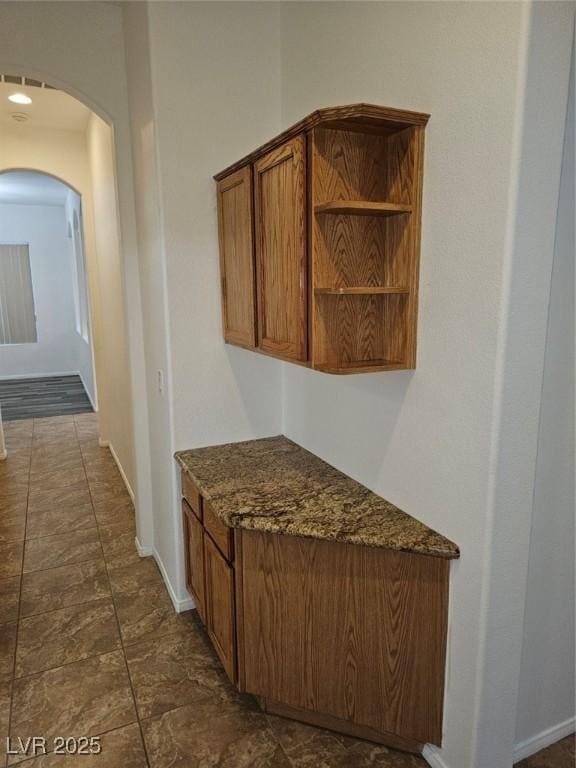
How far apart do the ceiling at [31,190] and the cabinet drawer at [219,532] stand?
16.7 ft

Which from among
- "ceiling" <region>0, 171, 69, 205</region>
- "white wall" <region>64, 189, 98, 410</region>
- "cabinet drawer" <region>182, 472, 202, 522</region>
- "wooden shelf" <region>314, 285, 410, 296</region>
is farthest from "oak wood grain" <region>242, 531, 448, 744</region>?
"white wall" <region>64, 189, 98, 410</region>

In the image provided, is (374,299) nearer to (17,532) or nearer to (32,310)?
(17,532)

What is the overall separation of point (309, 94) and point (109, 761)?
2575 mm

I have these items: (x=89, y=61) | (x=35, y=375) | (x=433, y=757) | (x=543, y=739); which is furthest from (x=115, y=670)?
(x=35, y=375)

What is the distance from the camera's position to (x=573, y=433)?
1.58 meters

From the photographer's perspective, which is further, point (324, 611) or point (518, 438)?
point (324, 611)

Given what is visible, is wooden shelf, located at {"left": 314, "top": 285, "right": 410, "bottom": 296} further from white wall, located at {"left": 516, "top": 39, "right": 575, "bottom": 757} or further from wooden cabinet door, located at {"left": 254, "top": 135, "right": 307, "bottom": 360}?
white wall, located at {"left": 516, "top": 39, "right": 575, "bottom": 757}

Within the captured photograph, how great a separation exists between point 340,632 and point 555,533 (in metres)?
0.76

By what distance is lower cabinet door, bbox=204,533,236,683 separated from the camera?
190 centimetres

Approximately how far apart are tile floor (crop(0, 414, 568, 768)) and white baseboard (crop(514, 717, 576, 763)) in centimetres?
4

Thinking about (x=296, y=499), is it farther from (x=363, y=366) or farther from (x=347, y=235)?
(x=347, y=235)

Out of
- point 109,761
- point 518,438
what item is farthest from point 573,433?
point 109,761

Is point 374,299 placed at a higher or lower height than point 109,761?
higher

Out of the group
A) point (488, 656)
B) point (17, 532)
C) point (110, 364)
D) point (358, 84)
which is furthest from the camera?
point (110, 364)
